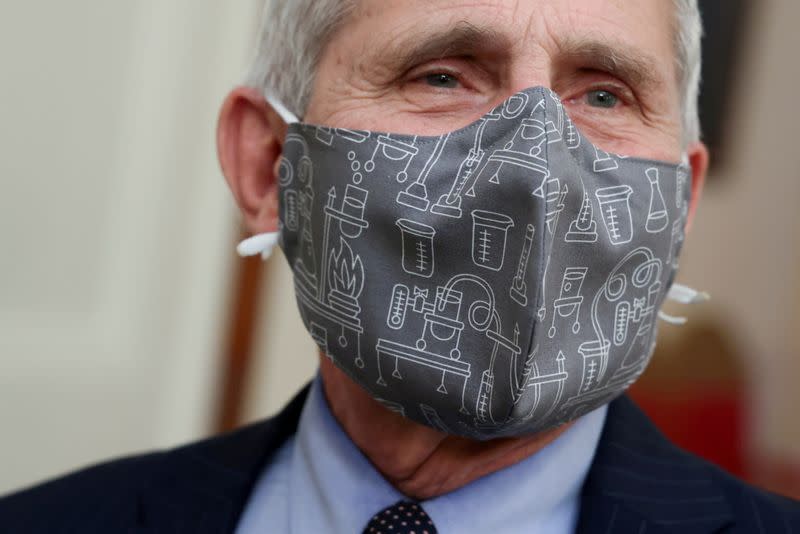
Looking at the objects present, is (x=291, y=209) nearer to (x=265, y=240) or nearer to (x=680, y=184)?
(x=265, y=240)

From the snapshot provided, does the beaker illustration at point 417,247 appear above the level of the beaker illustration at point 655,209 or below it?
below

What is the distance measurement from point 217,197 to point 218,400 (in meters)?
0.59

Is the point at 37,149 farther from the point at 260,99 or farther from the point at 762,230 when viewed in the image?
the point at 762,230

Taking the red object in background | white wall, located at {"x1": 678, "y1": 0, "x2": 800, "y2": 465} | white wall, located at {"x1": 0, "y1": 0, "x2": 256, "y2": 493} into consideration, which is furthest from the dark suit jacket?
white wall, located at {"x1": 678, "y1": 0, "x2": 800, "y2": 465}

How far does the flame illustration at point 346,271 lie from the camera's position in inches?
55.4

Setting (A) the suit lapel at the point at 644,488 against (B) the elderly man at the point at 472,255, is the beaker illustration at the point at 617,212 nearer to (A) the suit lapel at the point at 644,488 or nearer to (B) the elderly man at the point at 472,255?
(B) the elderly man at the point at 472,255

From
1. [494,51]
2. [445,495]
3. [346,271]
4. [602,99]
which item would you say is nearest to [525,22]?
[494,51]

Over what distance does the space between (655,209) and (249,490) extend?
70cm

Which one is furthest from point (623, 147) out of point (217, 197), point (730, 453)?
point (730, 453)

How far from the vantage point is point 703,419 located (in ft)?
14.7

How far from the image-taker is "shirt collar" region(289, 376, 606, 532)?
1479mm

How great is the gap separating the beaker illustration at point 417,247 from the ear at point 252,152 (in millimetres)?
323

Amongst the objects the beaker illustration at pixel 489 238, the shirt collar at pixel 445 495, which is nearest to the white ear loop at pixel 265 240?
the shirt collar at pixel 445 495

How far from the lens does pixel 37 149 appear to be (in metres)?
2.99
